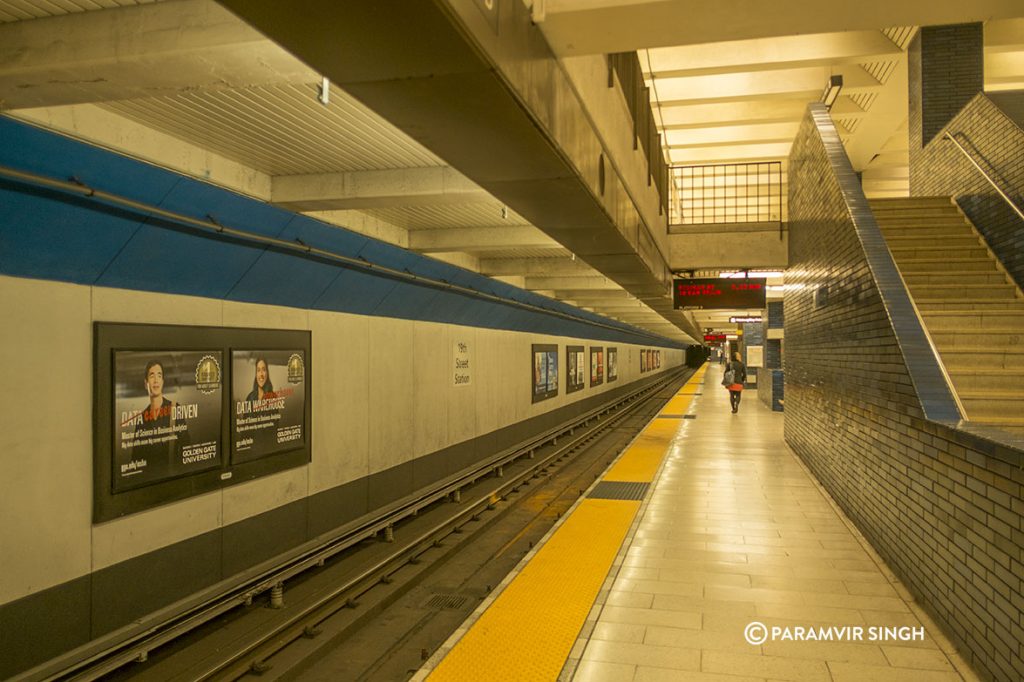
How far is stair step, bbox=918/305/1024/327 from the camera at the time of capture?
6789 mm

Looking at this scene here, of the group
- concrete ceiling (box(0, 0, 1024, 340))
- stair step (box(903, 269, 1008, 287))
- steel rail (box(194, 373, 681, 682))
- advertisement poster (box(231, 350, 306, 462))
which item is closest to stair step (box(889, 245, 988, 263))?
stair step (box(903, 269, 1008, 287))

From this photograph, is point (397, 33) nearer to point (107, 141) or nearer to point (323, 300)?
point (107, 141)

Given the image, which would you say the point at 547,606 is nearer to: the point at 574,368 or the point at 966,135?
the point at 966,135

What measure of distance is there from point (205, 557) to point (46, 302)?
2.72m

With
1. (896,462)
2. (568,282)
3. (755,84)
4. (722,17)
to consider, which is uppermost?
(755,84)

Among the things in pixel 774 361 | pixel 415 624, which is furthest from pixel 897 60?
pixel 415 624

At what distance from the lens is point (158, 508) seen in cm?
566

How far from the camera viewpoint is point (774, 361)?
21172mm

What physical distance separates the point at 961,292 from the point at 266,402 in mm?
7501

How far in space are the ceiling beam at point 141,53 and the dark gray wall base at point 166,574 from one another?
326 cm

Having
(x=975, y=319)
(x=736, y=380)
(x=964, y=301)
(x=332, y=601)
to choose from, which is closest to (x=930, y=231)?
(x=964, y=301)

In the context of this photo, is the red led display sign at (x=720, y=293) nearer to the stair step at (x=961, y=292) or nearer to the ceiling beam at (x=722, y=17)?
the stair step at (x=961, y=292)

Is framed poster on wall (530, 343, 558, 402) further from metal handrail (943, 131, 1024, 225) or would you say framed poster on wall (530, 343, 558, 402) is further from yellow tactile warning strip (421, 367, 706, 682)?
metal handrail (943, 131, 1024, 225)

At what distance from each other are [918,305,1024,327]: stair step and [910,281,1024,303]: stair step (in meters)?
0.49
